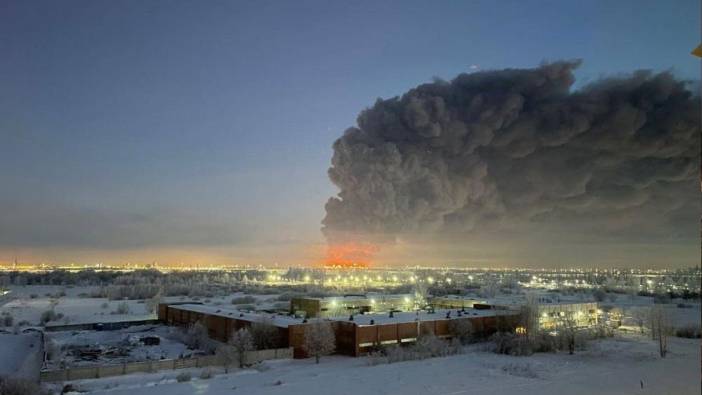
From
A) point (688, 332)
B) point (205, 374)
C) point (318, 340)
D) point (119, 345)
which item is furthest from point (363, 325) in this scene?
point (688, 332)

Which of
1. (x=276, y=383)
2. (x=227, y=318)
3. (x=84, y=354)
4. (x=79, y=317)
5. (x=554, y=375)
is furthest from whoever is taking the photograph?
(x=79, y=317)

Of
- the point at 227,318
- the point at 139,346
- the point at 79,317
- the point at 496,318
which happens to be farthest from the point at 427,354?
the point at 79,317

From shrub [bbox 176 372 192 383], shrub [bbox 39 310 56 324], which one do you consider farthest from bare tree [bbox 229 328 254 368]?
shrub [bbox 39 310 56 324]

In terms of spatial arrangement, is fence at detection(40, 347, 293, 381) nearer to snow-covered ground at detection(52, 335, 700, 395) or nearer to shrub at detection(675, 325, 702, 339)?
snow-covered ground at detection(52, 335, 700, 395)

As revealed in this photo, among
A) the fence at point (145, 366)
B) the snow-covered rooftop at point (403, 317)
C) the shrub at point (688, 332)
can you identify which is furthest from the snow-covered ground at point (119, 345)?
the shrub at point (688, 332)

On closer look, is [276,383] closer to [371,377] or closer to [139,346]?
[371,377]

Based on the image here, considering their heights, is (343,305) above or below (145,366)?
above

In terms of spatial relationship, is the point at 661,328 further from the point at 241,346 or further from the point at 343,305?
the point at 241,346
